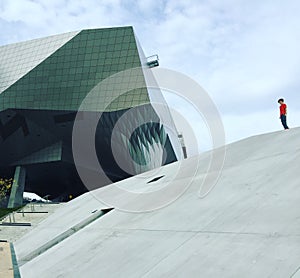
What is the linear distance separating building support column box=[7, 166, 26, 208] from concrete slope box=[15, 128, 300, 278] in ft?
122

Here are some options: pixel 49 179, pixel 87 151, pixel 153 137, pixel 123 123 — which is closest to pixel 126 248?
pixel 123 123

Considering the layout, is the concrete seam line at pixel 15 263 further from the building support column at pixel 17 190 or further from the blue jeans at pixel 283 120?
the building support column at pixel 17 190

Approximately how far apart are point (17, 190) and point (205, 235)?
43202 mm

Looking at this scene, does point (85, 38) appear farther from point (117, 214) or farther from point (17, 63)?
point (117, 214)

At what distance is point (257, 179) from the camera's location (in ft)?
21.4

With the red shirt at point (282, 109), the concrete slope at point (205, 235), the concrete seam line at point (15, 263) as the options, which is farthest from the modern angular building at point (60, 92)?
the concrete slope at point (205, 235)

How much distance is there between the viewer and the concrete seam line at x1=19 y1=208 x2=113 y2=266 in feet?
23.2

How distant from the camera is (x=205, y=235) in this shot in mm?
4676

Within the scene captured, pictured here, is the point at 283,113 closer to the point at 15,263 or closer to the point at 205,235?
the point at 205,235

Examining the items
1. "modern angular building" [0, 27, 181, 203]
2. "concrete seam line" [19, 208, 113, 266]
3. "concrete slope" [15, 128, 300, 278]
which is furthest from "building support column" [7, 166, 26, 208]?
"concrete slope" [15, 128, 300, 278]

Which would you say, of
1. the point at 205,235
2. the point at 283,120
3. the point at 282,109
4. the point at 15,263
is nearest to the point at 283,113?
the point at 282,109

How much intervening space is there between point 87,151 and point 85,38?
14.4 m

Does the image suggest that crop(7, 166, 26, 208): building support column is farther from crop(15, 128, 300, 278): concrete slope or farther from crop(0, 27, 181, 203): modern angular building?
crop(15, 128, 300, 278): concrete slope

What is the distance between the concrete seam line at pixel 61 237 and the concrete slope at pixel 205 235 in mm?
97
